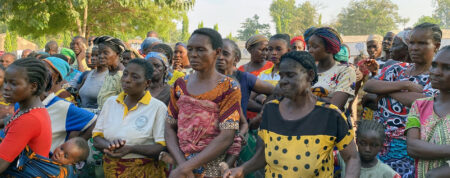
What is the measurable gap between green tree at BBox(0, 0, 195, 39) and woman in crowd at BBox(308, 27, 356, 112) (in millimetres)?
14603

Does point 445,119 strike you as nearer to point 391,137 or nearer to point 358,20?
point 391,137

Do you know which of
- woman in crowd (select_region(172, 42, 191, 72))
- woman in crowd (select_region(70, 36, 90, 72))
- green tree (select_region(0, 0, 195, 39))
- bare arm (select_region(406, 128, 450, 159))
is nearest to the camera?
bare arm (select_region(406, 128, 450, 159))

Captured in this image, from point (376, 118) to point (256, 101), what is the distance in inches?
49.6

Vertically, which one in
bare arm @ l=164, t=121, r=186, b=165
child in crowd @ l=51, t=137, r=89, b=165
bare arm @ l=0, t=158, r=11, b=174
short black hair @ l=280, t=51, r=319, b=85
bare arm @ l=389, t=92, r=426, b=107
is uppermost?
short black hair @ l=280, t=51, r=319, b=85

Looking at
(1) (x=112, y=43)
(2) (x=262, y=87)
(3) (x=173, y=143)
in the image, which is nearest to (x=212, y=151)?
(3) (x=173, y=143)

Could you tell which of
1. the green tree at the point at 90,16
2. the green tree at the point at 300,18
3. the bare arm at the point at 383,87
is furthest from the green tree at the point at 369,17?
the bare arm at the point at 383,87

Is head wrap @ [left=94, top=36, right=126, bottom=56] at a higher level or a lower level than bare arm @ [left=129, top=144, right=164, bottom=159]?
higher

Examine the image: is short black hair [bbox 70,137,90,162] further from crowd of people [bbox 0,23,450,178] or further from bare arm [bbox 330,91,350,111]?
bare arm [bbox 330,91,350,111]

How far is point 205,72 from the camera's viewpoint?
2902mm

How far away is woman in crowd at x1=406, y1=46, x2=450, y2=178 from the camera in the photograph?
7.80 ft

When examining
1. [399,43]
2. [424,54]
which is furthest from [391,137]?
[399,43]

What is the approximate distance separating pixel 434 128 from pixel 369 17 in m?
71.1

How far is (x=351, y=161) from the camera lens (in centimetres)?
245

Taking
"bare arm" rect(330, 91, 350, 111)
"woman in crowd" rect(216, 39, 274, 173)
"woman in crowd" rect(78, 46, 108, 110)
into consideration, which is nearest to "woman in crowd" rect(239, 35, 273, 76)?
"woman in crowd" rect(216, 39, 274, 173)
